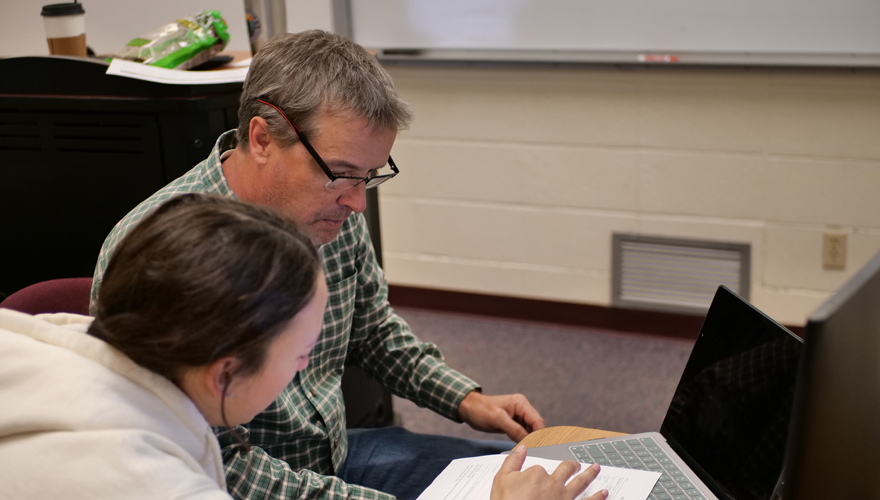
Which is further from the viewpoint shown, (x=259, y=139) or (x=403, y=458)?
(x=403, y=458)

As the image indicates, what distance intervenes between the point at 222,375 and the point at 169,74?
3.11 feet

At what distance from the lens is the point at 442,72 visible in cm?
281

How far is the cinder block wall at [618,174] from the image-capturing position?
2496 mm

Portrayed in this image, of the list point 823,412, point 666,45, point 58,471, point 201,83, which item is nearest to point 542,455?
point 823,412

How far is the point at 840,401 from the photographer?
2.02 feet

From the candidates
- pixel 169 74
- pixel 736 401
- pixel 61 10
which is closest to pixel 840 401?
pixel 736 401

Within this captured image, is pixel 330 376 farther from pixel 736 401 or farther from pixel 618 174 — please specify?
pixel 618 174

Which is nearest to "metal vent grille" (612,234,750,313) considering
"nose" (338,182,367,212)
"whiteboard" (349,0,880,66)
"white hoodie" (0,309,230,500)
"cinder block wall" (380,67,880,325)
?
"cinder block wall" (380,67,880,325)

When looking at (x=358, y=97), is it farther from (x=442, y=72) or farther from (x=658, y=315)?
(x=658, y=315)

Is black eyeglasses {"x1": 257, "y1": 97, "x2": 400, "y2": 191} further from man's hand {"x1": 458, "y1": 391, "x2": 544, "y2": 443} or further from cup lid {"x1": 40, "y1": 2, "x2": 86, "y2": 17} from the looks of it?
cup lid {"x1": 40, "y1": 2, "x2": 86, "y2": 17}

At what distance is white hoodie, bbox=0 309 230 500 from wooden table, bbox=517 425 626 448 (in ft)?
1.65

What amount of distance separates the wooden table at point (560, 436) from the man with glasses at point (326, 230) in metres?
0.13

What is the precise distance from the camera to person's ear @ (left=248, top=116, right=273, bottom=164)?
1.19 metres

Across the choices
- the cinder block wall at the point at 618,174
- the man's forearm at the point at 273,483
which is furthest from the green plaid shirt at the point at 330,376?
the cinder block wall at the point at 618,174
